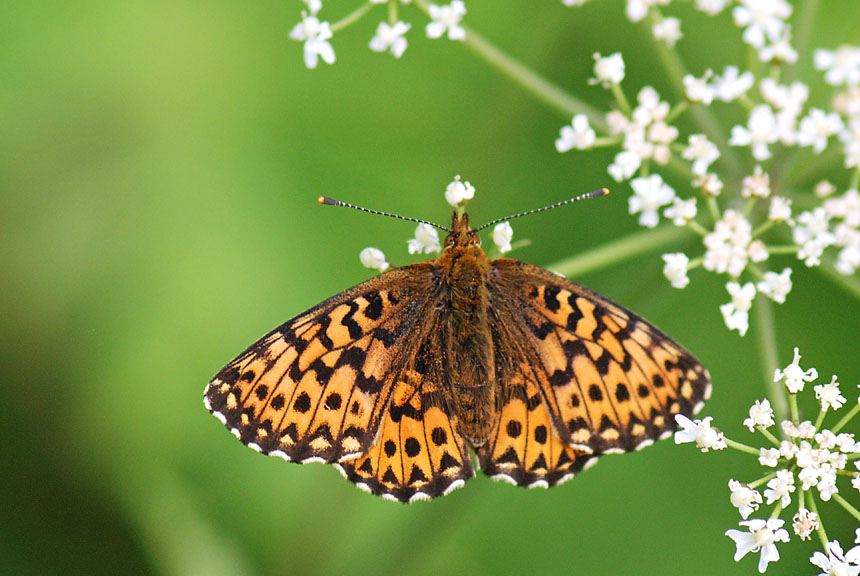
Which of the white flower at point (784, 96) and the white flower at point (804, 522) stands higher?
the white flower at point (784, 96)

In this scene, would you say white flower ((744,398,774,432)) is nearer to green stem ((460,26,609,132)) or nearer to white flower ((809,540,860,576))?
white flower ((809,540,860,576))

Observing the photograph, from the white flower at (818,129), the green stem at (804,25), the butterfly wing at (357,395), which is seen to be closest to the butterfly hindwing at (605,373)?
the butterfly wing at (357,395)

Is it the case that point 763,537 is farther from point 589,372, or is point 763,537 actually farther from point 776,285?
point 776,285

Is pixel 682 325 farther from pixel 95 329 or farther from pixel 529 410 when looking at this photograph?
pixel 95 329

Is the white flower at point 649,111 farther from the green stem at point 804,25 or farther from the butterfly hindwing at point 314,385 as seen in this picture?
the butterfly hindwing at point 314,385

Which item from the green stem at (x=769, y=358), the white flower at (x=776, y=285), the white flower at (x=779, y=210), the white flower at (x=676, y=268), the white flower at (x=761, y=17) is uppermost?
the white flower at (x=761, y=17)

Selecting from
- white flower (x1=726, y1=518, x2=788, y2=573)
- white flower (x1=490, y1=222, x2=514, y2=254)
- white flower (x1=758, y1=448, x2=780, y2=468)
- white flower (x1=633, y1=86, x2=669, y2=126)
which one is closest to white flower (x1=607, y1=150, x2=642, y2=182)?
white flower (x1=633, y1=86, x2=669, y2=126)
